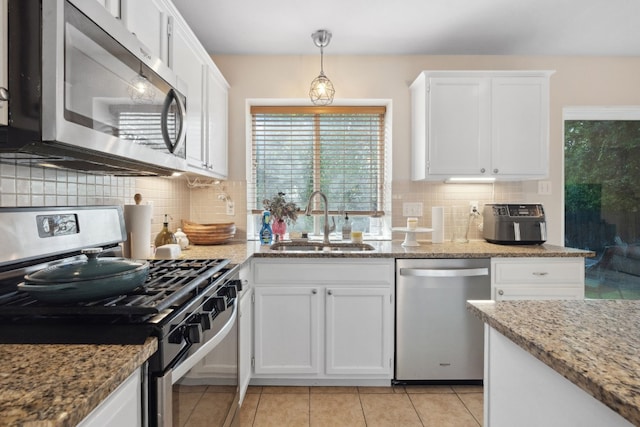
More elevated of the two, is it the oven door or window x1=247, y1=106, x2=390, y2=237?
window x1=247, y1=106, x2=390, y2=237

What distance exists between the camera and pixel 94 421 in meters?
0.62

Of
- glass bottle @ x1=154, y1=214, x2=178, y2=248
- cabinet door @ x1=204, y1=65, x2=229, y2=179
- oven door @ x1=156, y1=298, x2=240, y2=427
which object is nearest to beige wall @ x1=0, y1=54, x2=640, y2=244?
cabinet door @ x1=204, y1=65, x2=229, y2=179

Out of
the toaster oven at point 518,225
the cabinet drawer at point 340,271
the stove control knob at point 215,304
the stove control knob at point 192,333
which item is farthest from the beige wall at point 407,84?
the stove control knob at point 192,333

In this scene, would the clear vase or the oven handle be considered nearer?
the oven handle

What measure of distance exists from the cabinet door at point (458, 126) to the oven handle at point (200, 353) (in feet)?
5.95

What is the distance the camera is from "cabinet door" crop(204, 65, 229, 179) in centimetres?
234

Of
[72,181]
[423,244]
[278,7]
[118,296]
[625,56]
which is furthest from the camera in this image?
[625,56]

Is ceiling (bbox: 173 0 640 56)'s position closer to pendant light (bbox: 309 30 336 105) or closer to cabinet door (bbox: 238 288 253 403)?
pendant light (bbox: 309 30 336 105)

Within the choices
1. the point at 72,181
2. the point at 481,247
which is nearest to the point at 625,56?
the point at 481,247

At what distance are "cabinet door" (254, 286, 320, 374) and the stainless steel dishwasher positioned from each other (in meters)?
0.53

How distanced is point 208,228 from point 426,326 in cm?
160

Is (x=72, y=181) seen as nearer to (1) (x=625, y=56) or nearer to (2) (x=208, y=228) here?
(2) (x=208, y=228)

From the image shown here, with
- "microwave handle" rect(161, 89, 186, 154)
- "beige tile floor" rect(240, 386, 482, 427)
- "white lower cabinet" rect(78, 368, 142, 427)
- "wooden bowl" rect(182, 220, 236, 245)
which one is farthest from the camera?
"wooden bowl" rect(182, 220, 236, 245)

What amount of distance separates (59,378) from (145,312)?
24 centimetres
